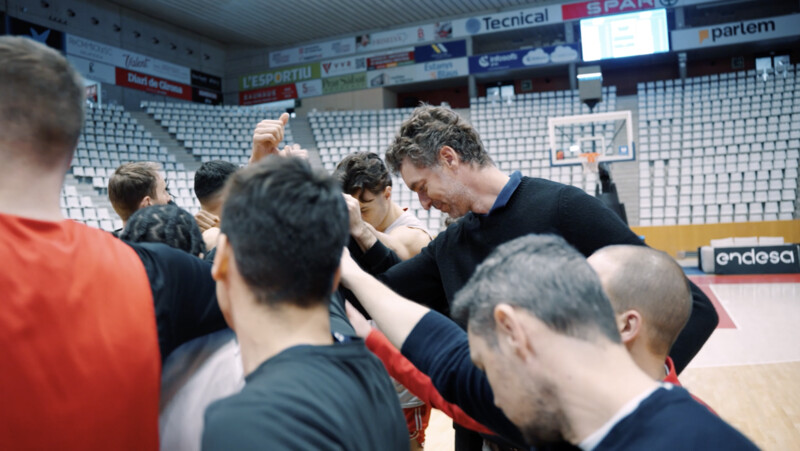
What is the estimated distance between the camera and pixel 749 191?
11664 millimetres

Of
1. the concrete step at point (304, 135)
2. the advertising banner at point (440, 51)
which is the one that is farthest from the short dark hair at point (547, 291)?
the advertising banner at point (440, 51)

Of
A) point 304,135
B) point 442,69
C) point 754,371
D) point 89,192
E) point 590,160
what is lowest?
point 754,371

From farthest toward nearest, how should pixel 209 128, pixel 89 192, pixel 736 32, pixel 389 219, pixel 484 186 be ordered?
pixel 209 128 < pixel 736 32 < pixel 89 192 < pixel 389 219 < pixel 484 186

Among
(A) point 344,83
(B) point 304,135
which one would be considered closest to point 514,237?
(B) point 304,135

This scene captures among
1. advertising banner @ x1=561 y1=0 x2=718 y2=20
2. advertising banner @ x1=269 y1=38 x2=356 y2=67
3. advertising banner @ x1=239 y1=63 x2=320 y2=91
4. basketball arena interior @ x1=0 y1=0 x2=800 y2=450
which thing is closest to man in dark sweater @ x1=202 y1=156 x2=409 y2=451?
basketball arena interior @ x1=0 y1=0 x2=800 y2=450

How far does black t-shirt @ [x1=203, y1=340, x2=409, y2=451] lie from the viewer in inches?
26.9

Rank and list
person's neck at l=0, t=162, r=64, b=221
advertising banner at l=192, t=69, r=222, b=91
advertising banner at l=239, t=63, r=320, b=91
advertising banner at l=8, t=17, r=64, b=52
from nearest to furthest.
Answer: person's neck at l=0, t=162, r=64, b=221 < advertising banner at l=8, t=17, r=64, b=52 < advertising banner at l=192, t=69, r=222, b=91 < advertising banner at l=239, t=63, r=320, b=91

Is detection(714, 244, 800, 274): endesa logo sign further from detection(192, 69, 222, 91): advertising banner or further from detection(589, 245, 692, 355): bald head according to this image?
detection(192, 69, 222, 91): advertising banner

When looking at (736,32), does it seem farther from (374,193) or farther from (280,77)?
(374,193)

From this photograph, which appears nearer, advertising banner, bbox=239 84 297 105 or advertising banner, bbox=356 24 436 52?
advertising banner, bbox=356 24 436 52

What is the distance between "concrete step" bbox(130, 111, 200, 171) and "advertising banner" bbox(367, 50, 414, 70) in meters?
6.46

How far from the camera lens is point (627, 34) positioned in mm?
14953

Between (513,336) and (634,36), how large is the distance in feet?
53.3

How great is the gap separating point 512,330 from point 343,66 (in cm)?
→ 1822
